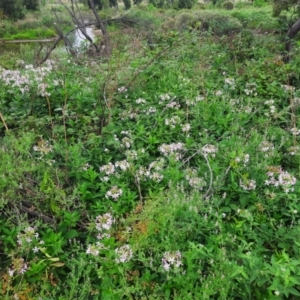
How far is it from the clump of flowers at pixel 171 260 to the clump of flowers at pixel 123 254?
6.3 inches

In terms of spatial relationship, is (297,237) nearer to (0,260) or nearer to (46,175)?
(46,175)

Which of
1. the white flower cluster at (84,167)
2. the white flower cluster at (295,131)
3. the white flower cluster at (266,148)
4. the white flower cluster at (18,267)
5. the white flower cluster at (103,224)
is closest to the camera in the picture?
the white flower cluster at (18,267)

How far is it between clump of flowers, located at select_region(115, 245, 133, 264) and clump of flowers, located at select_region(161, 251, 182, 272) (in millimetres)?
159

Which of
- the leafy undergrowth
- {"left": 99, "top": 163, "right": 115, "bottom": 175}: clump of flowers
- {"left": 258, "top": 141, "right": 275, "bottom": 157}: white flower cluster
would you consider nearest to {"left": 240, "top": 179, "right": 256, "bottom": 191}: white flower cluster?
the leafy undergrowth

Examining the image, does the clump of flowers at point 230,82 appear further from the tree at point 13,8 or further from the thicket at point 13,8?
the tree at point 13,8

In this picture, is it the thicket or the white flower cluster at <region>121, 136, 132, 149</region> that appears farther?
the thicket

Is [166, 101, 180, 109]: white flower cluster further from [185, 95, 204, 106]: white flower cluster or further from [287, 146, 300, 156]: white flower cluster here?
[287, 146, 300, 156]: white flower cluster

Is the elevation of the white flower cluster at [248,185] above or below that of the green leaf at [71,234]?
below

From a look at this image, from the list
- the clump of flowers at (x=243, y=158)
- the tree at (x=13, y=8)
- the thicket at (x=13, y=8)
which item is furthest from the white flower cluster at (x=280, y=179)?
the tree at (x=13, y=8)

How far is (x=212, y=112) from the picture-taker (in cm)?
307

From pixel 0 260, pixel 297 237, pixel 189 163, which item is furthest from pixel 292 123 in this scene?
pixel 0 260

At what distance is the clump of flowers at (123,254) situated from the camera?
1659 millimetres

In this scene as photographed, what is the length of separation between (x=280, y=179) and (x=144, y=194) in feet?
2.69

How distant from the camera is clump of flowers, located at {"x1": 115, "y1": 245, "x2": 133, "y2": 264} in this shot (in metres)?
1.66
